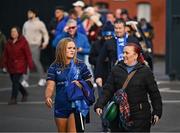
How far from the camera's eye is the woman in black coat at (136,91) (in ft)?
27.6

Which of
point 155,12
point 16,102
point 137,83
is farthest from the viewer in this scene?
point 155,12

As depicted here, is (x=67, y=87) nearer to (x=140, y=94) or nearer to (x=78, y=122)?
(x=78, y=122)

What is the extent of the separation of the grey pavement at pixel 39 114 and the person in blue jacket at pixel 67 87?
9.65ft

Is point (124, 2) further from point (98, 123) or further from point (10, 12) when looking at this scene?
point (98, 123)

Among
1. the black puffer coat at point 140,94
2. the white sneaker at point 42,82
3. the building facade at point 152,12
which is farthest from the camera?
the building facade at point 152,12

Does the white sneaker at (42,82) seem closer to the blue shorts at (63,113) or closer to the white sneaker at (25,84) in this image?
the white sneaker at (25,84)

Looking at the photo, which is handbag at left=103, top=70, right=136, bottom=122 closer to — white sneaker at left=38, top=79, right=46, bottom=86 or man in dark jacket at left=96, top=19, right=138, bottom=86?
man in dark jacket at left=96, top=19, right=138, bottom=86

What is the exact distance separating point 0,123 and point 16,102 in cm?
279

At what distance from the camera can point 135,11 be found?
100 feet

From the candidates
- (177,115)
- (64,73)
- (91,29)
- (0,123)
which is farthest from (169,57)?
(64,73)

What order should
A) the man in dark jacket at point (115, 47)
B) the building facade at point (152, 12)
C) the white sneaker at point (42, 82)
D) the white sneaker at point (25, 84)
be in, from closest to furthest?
the man in dark jacket at point (115, 47), the white sneaker at point (25, 84), the white sneaker at point (42, 82), the building facade at point (152, 12)

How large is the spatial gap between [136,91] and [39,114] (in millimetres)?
5500

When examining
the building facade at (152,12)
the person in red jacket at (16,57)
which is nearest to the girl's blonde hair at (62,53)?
the person in red jacket at (16,57)

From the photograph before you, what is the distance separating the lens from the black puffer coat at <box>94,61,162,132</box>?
8398 millimetres
